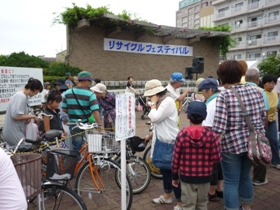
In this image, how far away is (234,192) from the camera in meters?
2.51

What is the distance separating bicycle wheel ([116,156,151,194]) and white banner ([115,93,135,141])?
46.8 inches

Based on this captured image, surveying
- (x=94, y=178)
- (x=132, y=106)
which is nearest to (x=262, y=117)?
(x=132, y=106)

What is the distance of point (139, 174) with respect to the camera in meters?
3.70

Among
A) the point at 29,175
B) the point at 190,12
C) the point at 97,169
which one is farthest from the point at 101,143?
the point at 190,12

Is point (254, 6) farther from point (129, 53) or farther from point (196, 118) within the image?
point (196, 118)

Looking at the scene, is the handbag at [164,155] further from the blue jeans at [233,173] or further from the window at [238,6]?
the window at [238,6]

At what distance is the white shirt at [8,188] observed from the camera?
4.12 ft

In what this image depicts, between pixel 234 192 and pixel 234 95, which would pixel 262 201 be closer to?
pixel 234 192

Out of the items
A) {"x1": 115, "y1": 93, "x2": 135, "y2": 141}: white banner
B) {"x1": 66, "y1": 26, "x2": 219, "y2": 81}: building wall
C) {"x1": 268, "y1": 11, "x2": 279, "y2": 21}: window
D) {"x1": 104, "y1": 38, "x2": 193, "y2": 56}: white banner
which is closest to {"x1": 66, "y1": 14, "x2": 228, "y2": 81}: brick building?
{"x1": 66, "y1": 26, "x2": 219, "y2": 81}: building wall

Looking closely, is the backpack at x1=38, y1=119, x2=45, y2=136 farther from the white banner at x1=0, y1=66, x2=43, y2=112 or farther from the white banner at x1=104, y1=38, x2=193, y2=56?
the white banner at x1=104, y1=38, x2=193, y2=56

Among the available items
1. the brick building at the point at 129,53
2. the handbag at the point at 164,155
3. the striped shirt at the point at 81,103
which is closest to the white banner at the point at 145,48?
the brick building at the point at 129,53

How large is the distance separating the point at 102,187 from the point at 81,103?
4.56 feet

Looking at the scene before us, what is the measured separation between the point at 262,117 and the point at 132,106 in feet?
4.48

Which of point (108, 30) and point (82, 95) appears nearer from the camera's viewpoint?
point (82, 95)
